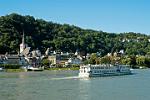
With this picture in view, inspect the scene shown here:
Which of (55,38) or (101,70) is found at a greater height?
(55,38)

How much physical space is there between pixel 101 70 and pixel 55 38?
2609 inches

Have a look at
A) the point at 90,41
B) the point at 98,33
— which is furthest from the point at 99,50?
the point at 98,33

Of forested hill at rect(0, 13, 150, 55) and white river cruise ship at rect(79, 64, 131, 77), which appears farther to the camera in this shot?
forested hill at rect(0, 13, 150, 55)

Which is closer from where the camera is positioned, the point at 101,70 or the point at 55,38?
the point at 101,70

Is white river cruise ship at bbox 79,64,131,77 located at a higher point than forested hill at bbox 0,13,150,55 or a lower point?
lower

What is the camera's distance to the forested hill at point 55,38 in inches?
4505

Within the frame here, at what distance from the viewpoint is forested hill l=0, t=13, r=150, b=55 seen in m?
114

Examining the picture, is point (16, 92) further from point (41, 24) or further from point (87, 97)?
point (41, 24)

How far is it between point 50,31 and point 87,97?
98.6 m

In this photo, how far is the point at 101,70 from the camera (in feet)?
204

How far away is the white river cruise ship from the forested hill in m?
43.6

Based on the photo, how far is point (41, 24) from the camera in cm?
13088

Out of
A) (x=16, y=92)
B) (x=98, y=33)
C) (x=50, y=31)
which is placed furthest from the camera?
(x=98, y=33)

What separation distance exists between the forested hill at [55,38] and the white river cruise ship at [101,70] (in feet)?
143
